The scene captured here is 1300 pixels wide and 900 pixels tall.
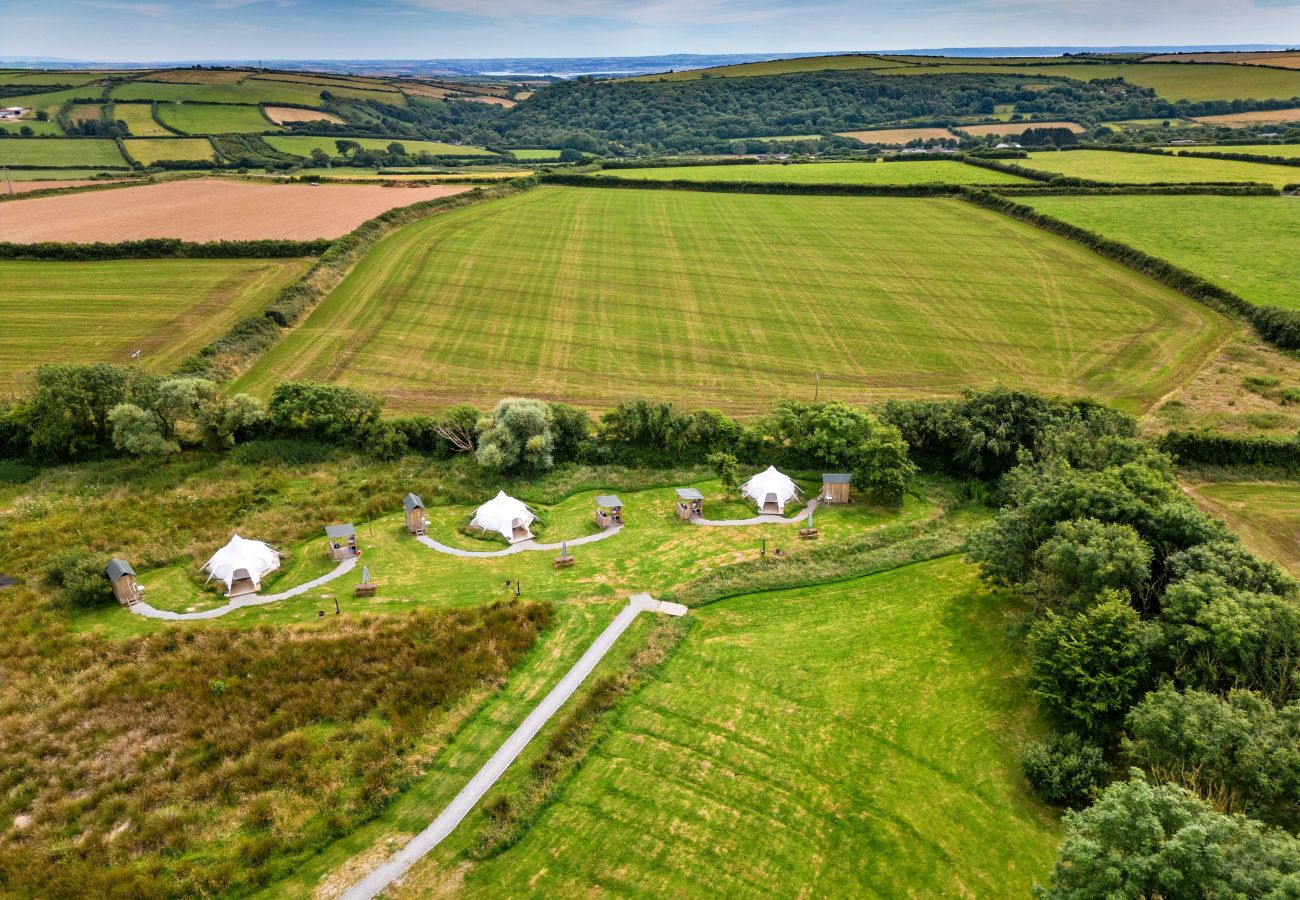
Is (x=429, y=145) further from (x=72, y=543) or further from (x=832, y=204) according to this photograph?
(x=72, y=543)

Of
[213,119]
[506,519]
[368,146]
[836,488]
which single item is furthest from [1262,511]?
[213,119]

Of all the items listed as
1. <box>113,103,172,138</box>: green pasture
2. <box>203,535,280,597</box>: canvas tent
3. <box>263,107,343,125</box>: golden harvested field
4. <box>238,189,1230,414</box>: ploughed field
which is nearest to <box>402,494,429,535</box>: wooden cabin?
<box>203,535,280,597</box>: canvas tent

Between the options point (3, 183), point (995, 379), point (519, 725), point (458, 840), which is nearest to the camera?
point (458, 840)

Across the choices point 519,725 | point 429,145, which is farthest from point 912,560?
point 429,145

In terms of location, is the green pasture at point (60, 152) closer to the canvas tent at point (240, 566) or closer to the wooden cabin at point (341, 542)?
the canvas tent at point (240, 566)

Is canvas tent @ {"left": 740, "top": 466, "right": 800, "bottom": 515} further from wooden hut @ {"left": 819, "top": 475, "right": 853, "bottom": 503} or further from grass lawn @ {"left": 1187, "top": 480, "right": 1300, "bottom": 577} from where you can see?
grass lawn @ {"left": 1187, "top": 480, "right": 1300, "bottom": 577}

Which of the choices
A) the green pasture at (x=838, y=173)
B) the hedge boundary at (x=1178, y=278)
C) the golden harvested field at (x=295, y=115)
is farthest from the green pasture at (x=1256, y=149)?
the golden harvested field at (x=295, y=115)

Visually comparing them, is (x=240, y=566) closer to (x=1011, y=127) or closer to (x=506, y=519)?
(x=506, y=519)
